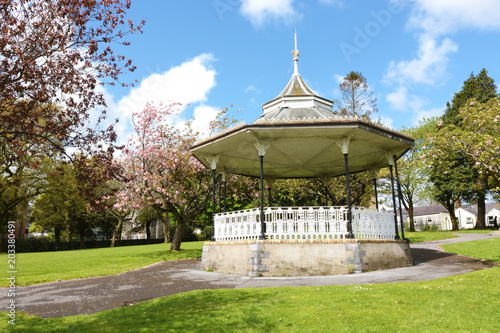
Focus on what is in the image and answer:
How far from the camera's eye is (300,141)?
1531cm

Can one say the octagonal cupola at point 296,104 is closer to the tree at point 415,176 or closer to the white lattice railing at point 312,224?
the white lattice railing at point 312,224

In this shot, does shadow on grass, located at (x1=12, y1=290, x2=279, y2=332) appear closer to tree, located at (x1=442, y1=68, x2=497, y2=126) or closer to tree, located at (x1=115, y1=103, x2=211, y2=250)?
tree, located at (x1=115, y1=103, x2=211, y2=250)

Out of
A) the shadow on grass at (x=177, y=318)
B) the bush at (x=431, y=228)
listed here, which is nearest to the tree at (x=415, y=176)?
the bush at (x=431, y=228)

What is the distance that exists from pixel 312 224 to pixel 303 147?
4.62 m

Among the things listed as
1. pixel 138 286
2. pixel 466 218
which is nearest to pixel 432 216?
pixel 466 218

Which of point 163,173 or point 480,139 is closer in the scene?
point 480,139

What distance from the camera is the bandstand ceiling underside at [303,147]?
13.6 meters

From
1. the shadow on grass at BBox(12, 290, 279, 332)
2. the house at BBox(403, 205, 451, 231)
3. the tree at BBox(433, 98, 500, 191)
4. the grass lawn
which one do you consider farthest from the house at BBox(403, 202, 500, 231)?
the shadow on grass at BBox(12, 290, 279, 332)

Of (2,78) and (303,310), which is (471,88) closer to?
(303,310)

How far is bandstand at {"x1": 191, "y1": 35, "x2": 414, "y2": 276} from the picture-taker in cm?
1248

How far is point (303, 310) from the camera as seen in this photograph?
6.80m

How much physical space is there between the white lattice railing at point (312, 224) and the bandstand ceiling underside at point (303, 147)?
10.0ft

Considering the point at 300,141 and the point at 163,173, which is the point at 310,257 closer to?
the point at 300,141

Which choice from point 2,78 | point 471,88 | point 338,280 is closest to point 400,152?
point 338,280
